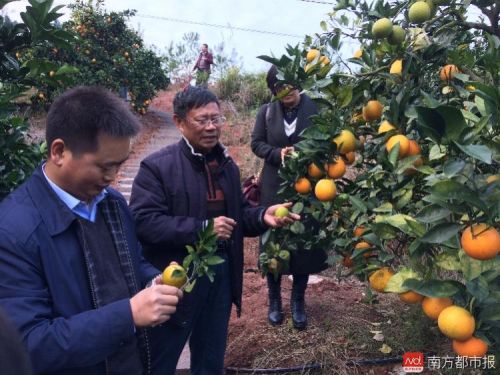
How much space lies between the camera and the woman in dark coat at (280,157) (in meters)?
2.99

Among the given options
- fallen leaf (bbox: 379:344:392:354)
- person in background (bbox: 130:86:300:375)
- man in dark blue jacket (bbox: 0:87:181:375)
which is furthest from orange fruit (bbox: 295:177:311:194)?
fallen leaf (bbox: 379:344:392:354)

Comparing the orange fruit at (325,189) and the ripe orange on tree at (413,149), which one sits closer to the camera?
the ripe orange on tree at (413,149)

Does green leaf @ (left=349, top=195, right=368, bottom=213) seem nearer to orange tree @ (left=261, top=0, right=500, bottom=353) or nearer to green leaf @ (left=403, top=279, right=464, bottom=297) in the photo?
orange tree @ (left=261, top=0, right=500, bottom=353)

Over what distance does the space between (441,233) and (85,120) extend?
87cm

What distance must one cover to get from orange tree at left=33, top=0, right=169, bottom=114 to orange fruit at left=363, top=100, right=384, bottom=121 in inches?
301

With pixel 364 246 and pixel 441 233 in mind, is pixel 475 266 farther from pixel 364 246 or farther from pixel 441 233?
pixel 364 246

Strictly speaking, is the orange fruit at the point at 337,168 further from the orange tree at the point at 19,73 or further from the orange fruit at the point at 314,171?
the orange tree at the point at 19,73

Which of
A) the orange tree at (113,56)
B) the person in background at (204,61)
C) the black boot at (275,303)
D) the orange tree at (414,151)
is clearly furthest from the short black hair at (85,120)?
the person in background at (204,61)

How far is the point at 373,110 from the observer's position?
5.60 feet

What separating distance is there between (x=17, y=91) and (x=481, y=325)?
5.18 ft

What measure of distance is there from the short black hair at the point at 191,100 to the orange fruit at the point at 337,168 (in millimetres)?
583

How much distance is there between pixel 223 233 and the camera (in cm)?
186

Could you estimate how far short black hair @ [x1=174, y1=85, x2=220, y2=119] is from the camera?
2.04 m
